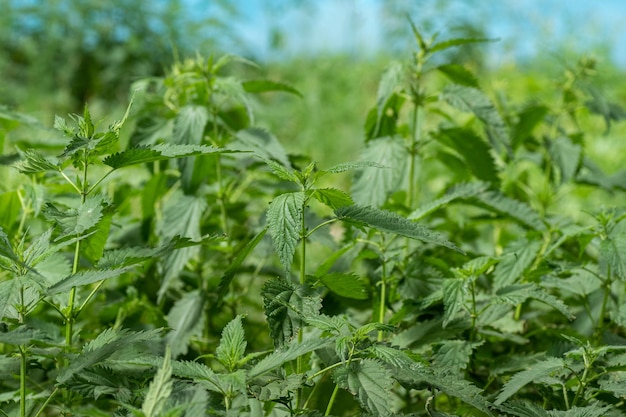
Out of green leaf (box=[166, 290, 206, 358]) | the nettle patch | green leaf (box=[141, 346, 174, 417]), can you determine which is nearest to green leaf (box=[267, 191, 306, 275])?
the nettle patch

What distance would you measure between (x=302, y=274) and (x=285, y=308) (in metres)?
0.06

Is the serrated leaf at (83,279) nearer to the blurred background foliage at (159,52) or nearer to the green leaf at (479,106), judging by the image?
the green leaf at (479,106)

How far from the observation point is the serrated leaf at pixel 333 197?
104cm

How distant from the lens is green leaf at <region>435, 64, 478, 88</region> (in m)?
1.53

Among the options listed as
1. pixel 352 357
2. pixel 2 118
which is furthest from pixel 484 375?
pixel 2 118

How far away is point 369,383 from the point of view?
0.93m

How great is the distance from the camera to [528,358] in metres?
1.22

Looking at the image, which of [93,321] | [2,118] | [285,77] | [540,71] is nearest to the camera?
[2,118]

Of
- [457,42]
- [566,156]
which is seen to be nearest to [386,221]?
[457,42]

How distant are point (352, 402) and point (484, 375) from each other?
0.26 metres

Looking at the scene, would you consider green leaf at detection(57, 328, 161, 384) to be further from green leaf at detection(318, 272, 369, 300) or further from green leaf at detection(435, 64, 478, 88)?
green leaf at detection(435, 64, 478, 88)

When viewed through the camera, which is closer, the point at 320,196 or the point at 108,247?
the point at 320,196

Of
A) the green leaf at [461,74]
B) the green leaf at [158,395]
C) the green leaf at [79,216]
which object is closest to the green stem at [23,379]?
the green leaf at [79,216]

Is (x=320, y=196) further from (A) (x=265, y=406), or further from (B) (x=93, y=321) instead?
(B) (x=93, y=321)
